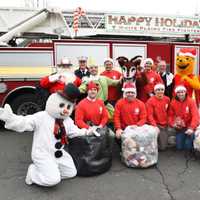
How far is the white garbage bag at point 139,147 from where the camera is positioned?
4.31m

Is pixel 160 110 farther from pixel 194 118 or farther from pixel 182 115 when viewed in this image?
pixel 194 118

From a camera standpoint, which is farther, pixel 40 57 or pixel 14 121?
pixel 40 57

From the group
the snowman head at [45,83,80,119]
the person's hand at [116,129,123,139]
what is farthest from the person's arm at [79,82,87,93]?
the snowman head at [45,83,80,119]

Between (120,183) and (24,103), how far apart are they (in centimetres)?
314

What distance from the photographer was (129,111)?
4754 millimetres

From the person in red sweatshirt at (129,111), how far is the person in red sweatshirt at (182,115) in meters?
0.57

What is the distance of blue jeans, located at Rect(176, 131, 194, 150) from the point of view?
490 cm

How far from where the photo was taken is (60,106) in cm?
398

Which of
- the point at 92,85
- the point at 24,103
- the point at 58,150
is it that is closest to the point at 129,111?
the point at 92,85

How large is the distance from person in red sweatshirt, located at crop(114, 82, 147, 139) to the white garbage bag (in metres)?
0.32

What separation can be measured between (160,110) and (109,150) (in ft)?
3.84

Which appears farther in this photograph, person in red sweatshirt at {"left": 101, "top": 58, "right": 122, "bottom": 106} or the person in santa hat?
person in red sweatshirt at {"left": 101, "top": 58, "right": 122, "bottom": 106}

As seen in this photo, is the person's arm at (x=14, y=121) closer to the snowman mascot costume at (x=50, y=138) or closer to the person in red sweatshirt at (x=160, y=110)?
the snowman mascot costume at (x=50, y=138)

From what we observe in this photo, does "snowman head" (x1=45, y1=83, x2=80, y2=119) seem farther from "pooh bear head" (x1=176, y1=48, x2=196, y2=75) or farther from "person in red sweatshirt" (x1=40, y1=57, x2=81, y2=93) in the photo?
"pooh bear head" (x1=176, y1=48, x2=196, y2=75)
